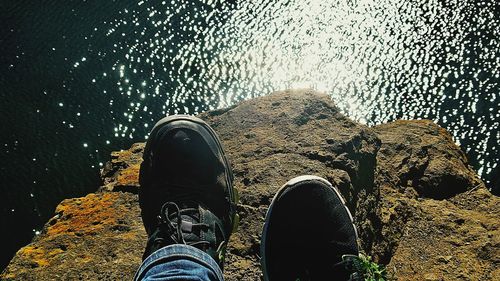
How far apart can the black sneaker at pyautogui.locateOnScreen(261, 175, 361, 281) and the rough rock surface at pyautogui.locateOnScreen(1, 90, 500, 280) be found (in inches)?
3.8

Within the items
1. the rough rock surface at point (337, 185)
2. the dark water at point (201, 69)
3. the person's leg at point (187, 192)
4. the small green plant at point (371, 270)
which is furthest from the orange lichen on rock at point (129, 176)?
the small green plant at point (371, 270)

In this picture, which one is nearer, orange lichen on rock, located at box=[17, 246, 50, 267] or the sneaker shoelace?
the sneaker shoelace

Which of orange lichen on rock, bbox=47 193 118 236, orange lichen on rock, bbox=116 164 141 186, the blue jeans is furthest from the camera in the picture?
orange lichen on rock, bbox=116 164 141 186

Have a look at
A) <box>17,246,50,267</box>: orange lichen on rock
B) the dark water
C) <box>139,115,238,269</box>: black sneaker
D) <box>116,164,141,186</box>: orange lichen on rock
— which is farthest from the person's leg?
the dark water

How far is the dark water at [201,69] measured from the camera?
8.54 ft

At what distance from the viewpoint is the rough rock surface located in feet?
5.53

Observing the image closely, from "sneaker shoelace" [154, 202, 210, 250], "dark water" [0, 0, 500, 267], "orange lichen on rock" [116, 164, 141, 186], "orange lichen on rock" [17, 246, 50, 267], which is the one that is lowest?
"orange lichen on rock" [17, 246, 50, 267]

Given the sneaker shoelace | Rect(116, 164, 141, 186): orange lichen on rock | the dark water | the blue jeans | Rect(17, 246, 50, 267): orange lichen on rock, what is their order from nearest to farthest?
the blue jeans
the sneaker shoelace
Rect(17, 246, 50, 267): orange lichen on rock
Rect(116, 164, 141, 186): orange lichen on rock
the dark water

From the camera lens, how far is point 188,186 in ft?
5.87

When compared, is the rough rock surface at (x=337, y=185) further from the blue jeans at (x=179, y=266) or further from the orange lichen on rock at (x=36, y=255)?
the blue jeans at (x=179, y=266)

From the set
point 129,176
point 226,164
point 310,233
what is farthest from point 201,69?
point 310,233

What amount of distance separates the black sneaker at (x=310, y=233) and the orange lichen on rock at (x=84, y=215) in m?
0.62

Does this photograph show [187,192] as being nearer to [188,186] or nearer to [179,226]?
[188,186]

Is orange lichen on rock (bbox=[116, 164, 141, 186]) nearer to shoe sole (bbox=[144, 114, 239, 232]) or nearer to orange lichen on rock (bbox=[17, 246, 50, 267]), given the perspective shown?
shoe sole (bbox=[144, 114, 239, 232])
